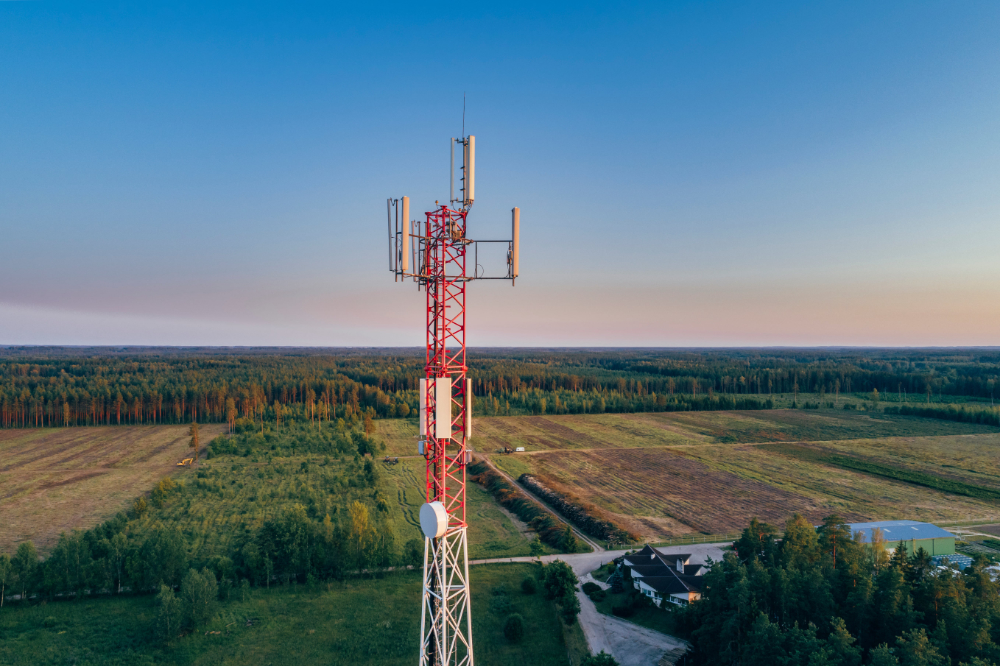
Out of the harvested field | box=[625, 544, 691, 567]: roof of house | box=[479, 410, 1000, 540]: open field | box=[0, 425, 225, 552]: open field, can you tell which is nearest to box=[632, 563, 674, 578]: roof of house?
box=[625, 544, 691, 567]: roof of house

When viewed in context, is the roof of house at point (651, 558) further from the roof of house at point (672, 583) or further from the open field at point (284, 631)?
the open field at point (284, 631)

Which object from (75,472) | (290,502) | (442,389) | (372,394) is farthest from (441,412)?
(372,394)

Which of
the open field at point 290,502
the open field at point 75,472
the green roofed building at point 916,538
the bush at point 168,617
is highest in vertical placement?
the green roofed building at point 916,538

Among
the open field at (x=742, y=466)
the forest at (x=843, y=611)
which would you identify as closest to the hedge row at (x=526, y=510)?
the open field at (x=742, y=466)

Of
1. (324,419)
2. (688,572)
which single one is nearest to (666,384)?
(324,419)

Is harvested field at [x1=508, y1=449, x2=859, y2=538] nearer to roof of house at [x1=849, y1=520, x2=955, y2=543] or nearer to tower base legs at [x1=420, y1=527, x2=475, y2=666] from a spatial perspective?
roof of house at [x1=849, y1=520, x2=955, y2=543]

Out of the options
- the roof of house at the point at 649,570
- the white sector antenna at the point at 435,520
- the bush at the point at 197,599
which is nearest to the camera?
the white sector antenna at the point at 435,520

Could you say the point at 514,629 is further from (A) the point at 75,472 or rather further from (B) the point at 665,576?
(A) the point at 75,472

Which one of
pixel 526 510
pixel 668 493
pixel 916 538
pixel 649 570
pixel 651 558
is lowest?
pixel 668 493
